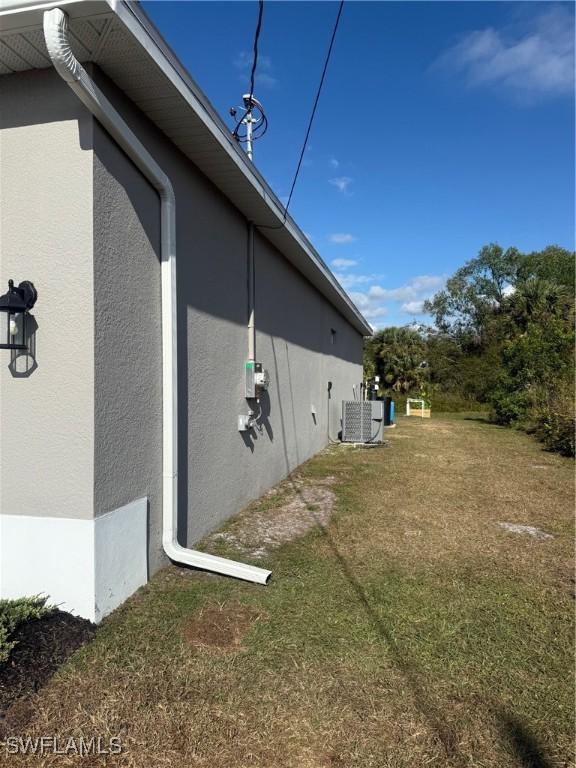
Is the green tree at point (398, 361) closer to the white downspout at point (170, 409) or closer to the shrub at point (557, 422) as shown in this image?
the shrub at point (557, 422)

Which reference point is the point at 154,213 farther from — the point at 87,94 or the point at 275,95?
the point at 275,95


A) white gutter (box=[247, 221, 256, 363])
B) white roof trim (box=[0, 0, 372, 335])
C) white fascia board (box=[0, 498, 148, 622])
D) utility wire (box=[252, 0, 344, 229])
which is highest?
utility wire (box=[252, 0, 344, 229])

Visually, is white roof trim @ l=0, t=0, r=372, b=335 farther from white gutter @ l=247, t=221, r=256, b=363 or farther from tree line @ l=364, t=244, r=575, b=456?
tree line @ l=364, t=244, r=575, b=456

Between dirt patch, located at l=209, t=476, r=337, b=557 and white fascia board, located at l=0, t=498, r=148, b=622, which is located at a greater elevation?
white fascia board, located at l=0, t=498, r=148, b=622

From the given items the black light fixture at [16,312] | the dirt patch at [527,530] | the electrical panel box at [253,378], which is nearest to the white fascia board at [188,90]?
the black light fixture at [16,312]

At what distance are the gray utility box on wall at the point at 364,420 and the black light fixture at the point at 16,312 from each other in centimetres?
976

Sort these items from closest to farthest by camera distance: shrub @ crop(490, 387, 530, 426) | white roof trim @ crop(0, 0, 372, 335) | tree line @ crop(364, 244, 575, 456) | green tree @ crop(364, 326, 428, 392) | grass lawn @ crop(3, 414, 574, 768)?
grass lawn @ crop(3, 414, 574, 768), white roof trim @ crop(0, 0, 372, 335), tree line @ crop(364, 244, 575, 456), shrub @ crop(490, 387, 530, 426), green tree @ crop(364, 326, 428, 392)

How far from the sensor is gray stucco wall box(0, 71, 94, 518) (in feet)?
9.39

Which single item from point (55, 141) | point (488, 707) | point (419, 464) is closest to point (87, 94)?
point (55, 141)

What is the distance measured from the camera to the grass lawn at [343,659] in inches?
79.7

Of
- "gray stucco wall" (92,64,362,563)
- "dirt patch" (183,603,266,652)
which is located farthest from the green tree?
"dirt patch" (183,603,266,652)

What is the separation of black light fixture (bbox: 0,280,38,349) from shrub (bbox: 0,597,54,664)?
4.71 ft

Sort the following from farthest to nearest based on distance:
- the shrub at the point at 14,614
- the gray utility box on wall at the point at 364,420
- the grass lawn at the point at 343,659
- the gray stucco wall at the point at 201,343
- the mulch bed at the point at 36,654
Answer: the gray utility box on wall at the point at 364,420
the gray stucco wall at the point at 201,343
the shrub at the point at 14,614
the mulch bed at the point at 36,654
the grass lawn at the point at 343,659

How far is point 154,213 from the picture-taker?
143 inches
